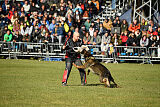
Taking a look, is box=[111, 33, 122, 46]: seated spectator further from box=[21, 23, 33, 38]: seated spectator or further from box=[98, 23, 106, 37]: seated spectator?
box=[21, 23, 33, 38]: seated spectator

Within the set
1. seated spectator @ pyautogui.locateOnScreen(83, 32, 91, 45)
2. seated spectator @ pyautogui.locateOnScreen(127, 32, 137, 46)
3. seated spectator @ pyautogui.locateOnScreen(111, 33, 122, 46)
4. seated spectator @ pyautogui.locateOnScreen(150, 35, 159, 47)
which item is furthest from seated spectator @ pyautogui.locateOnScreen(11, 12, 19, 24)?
seated spectator @ pyautogui.locateOnScreen(150, 35, 159, 47)

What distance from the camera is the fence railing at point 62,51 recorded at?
24969mm

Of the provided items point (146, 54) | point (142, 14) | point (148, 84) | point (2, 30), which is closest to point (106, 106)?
point (148, 84)

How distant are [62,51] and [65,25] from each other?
2050 mm

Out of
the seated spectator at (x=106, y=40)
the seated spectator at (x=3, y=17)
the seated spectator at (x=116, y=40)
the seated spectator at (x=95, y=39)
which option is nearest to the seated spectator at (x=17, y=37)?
the seated spectator at (x=3, y=17)

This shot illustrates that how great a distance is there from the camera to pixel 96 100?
10008 mm

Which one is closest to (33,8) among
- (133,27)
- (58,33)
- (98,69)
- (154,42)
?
(58,33)

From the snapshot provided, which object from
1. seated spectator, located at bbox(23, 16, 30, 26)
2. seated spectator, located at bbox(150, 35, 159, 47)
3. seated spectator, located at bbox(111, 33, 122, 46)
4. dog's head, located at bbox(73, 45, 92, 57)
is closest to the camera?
dog's head, located at bbox(73, 45, 92, 57)

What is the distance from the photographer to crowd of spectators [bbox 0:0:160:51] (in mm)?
25469

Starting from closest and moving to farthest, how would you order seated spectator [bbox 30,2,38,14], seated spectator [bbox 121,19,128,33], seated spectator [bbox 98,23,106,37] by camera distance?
seated spectator [bbox 98,23,106,37]
seated spectator [bbox 121,19,128,33]
seated spectator [bbox 30,2,38,14]

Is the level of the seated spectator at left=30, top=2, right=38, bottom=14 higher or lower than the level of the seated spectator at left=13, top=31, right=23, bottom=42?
higher

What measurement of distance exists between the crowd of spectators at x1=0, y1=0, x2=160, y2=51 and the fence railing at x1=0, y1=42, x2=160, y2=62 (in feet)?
1.18

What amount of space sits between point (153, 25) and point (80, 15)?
16.5 ft

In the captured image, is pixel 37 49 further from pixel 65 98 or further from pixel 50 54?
pixel 65 98
